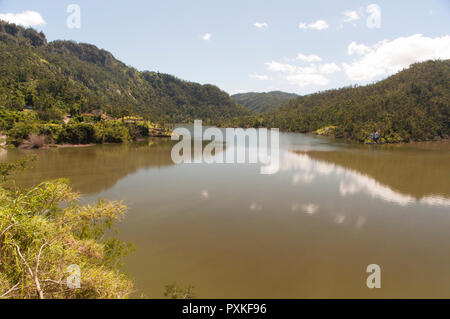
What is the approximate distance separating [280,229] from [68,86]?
82.3 metres

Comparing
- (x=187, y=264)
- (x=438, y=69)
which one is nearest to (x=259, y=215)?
(x=187, y=264)

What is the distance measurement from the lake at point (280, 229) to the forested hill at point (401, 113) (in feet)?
133

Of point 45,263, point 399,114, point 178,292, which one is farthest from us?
point 399,114

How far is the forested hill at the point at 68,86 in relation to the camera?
→ 198 ft

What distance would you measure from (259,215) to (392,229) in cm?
657

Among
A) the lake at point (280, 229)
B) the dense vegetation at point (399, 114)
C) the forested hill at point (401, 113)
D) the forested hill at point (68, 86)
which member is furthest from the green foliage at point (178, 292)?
the dense vegetation at point (399, 114)

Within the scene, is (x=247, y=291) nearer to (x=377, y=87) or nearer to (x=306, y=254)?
(x=306, y=254)

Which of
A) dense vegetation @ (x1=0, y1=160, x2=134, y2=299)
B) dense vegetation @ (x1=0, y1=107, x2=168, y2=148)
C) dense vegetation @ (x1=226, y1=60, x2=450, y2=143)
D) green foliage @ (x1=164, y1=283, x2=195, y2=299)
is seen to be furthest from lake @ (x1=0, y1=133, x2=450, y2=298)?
dense vegetation @ (x1=226, y1=60, x2=450, y2=143)

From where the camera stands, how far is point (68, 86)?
7362cm

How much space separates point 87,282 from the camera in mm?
5340

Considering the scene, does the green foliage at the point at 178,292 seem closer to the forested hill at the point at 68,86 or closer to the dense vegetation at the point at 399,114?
the forested hill at the point at 68,86

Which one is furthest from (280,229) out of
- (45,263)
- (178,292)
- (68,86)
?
(68,86)

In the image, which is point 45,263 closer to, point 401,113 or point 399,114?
point 399,114

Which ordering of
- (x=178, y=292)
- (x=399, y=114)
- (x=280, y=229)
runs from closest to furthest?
(x=178, y=292) → (x=280, y=229) → (x=399, y=114)
